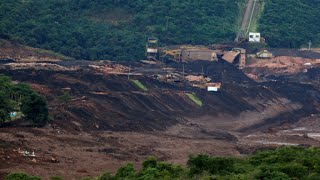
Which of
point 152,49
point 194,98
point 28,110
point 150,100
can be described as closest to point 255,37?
point 152,49

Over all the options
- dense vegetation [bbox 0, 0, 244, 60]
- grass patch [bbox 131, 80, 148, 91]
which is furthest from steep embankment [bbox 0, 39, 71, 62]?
grass patch [bbox 131, 80, 148, 91]

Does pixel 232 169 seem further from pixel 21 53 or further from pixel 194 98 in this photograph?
pixel 21 53

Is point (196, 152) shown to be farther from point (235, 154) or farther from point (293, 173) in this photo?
point (293, 173)

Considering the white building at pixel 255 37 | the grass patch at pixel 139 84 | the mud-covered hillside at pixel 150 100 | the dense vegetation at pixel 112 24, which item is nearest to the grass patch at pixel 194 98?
the mud-covered hillside at pixel 150 100

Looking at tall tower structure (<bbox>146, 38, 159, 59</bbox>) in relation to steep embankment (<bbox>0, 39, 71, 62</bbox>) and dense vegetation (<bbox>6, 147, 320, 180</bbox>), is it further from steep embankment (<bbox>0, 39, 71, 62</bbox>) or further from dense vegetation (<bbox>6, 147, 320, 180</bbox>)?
dense vegetation (<bbox>6, 147, 320, 180</bbox>)

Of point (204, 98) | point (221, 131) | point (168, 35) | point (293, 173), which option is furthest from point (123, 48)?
point (293, 173)
